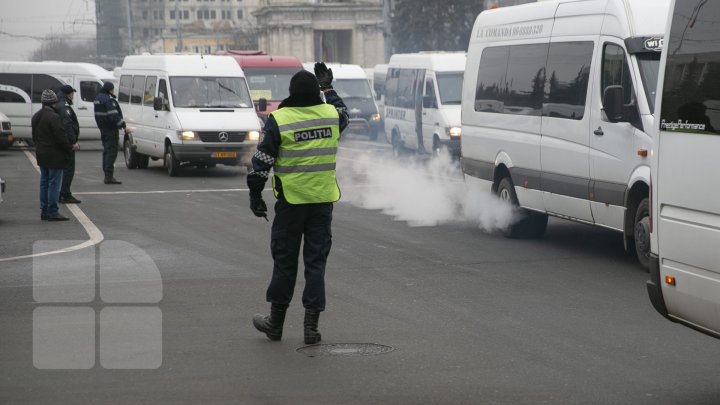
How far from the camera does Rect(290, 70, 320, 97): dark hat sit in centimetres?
837

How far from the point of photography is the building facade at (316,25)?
115000 mm

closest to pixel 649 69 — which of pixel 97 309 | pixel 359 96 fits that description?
pixel 97 309

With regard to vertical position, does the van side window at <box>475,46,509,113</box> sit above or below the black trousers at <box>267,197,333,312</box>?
above

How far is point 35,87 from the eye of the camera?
118ft

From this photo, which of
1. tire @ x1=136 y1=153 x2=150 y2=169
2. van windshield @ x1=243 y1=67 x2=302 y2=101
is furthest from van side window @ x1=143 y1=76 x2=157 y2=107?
A: van windshield @ x1=243 y1=67 x2=302 y2=101

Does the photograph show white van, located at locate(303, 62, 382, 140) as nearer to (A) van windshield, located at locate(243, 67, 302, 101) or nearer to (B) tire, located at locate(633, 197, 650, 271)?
(A) van windshield, located at locate(243, 67, 302, 101)

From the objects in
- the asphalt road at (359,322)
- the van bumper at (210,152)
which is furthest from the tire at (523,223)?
the van bumper at (210,152)

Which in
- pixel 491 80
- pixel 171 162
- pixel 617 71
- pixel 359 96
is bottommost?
pixel 171 162

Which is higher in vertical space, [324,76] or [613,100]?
[324,76]

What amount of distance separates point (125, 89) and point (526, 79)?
1596 centimetres

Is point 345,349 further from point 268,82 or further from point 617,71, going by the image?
point 268,82

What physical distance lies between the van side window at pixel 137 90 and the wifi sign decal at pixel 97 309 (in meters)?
13.5

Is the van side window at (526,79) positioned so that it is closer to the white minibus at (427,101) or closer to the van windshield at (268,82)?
the white minibus at (427,101)

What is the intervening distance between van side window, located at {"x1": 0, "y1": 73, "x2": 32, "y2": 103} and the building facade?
257ft
